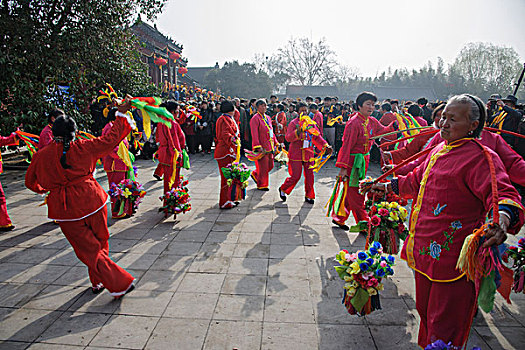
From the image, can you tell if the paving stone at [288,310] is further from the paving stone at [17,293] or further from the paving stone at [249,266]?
the paving stone at [17,293]

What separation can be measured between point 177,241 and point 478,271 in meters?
3.71

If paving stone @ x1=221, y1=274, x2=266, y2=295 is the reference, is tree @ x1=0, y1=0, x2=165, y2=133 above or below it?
above

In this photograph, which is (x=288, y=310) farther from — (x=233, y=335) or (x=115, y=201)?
(x=115, y=201)

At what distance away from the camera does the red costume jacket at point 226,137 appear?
229 inches

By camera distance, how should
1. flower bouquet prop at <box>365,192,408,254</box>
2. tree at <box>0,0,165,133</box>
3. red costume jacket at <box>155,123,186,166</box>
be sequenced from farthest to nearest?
tree at <box>0,0,165,133</box>, red costume jacket at <box>155,123,186,166</box>, flower bouquet prop at <box>365,192,408,254</box>

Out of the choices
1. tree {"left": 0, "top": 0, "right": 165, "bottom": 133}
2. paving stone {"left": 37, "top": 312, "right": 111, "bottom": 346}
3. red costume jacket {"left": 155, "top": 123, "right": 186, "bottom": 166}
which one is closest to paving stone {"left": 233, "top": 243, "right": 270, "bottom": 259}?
paving stone {"left": 37, "top": 312, "right": 111, "bottom": 346}

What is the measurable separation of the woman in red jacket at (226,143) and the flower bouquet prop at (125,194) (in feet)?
4.72

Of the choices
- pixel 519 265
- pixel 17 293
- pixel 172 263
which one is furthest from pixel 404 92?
pixel 17 293

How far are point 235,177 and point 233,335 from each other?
11.1ft

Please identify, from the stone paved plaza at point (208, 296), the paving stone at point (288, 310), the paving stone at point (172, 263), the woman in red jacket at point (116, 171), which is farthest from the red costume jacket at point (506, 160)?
the woman in red jacket at point (116, 171)

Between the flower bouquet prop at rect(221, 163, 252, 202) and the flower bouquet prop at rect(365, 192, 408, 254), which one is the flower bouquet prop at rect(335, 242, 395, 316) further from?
the flower bouquet prop at rect(221, 163, 252, 202)

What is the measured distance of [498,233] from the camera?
158 cm

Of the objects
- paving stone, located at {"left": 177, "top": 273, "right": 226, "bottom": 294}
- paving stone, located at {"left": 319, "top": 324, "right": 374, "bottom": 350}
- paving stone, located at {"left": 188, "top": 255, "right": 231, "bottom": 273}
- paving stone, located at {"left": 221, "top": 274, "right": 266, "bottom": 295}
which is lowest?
paving stone, located at {"left": 319, "top": 324, "right": 374, "bottom": 350}

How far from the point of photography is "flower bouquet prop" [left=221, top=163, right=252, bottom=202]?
580cm
